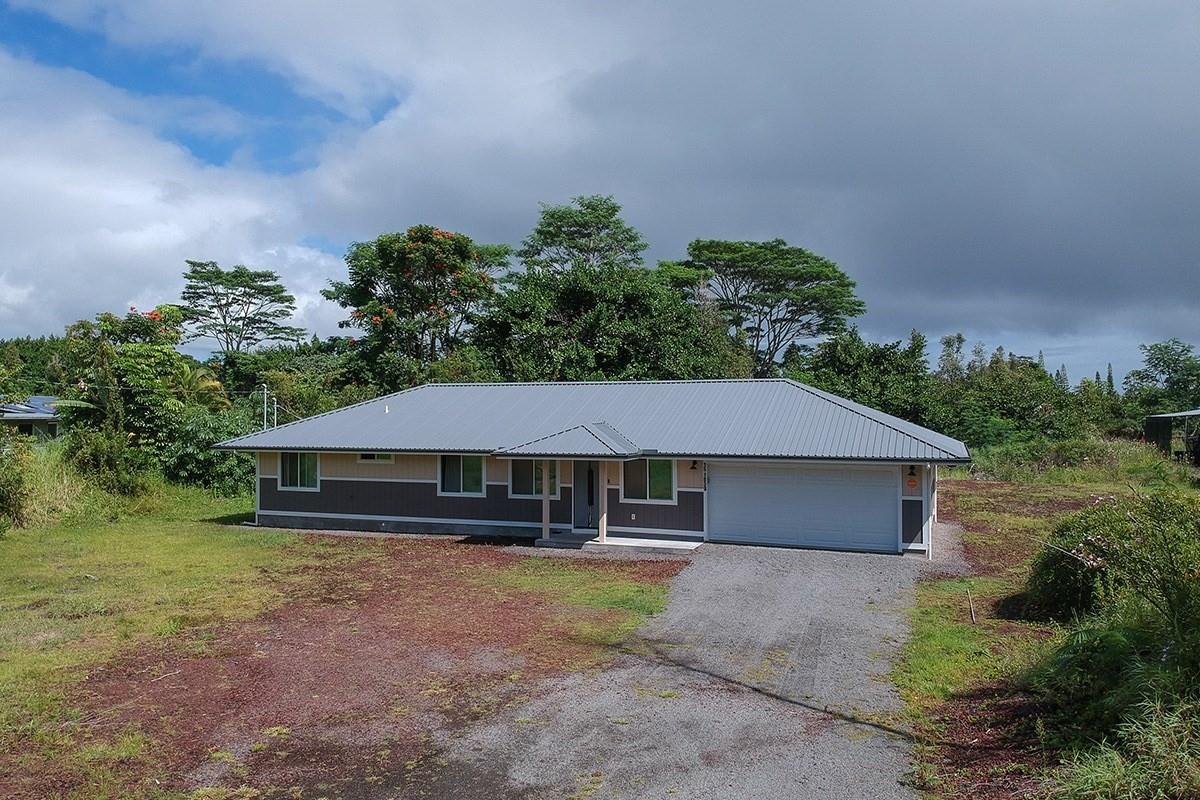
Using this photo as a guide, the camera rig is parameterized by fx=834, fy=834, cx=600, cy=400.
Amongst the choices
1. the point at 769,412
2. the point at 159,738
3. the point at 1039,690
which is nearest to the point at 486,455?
the point at 769,412

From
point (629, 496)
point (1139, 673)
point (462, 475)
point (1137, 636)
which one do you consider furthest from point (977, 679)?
point (462, 475)

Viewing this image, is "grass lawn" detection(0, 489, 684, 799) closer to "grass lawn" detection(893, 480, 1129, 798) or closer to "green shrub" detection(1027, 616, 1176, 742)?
"grass lawn" detection(893, 480, 1129, 798)

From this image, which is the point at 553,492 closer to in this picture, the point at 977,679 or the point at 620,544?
the point at 620,544

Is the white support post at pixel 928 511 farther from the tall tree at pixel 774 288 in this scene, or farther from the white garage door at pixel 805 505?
the tall tree at pixel 774 288

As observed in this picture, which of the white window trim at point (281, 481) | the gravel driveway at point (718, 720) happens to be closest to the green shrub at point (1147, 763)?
the gravel driveway at point (718, 720)

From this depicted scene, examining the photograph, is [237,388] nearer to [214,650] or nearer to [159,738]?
[214,650]

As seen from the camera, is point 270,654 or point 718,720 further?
point 270,654

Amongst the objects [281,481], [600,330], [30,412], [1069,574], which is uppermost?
[600,330]
